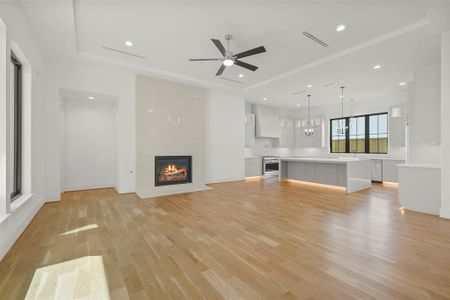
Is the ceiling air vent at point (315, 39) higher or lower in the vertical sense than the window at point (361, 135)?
higher

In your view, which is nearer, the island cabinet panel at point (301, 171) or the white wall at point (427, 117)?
the white wall at point (427, 117)

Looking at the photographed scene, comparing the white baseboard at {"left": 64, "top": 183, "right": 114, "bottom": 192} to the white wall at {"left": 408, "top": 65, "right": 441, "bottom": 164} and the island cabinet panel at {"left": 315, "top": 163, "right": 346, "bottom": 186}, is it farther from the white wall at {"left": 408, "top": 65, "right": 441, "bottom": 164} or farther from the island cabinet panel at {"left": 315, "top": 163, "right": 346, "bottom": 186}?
the white wall at {"left": 408, "top": 65, "right": 441, "bottom": 164}

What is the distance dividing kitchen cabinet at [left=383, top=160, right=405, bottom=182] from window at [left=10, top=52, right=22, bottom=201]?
9.62 m

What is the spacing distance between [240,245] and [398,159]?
7076 millimetres

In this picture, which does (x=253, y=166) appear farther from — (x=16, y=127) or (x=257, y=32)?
(x=16, y=127)

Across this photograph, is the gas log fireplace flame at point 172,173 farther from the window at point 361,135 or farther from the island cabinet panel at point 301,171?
the window at point 361,135

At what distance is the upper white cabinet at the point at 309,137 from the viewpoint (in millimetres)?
8961

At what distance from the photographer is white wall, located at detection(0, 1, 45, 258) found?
7.43 feet

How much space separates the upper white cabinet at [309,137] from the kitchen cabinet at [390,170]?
2533 mm

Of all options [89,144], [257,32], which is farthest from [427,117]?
[89,144]

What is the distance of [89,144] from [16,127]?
8.80ft

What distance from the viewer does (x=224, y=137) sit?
23.9ft

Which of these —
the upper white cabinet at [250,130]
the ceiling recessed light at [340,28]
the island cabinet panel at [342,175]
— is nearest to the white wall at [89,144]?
the upper white cabinet at [250,130]

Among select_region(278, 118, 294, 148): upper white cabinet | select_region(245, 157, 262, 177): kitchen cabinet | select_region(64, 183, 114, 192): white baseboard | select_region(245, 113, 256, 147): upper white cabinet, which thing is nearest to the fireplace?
select_region(64, 183, 114, 192): white baseboard
